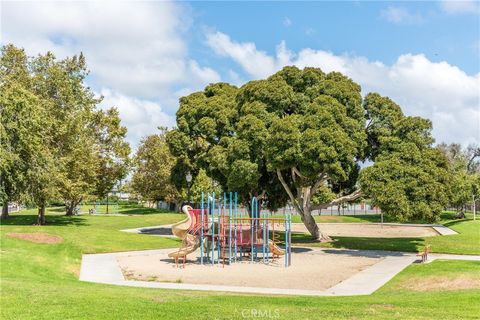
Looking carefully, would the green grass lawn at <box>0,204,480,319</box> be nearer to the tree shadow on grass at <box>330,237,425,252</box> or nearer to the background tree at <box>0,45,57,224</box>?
the tree shadow on grass at <box>330,237,425,252</box>

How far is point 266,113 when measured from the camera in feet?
91.6

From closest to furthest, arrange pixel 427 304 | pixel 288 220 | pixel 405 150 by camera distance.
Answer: pixel 427 304
pixel 288 220
pixel 405 150

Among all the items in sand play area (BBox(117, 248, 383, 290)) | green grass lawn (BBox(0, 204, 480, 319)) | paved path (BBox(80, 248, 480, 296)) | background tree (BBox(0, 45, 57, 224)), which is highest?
background tree (BBox(0, 45, 57, 224))

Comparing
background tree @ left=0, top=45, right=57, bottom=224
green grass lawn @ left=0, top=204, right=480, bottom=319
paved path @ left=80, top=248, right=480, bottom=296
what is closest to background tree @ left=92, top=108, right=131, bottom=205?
background tree @ left=0, top=45, right=57, bottom=224

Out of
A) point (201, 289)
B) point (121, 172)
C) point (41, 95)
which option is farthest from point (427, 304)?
point (121, 172)

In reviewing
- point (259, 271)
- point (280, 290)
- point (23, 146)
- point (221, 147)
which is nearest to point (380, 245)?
point (221, 147)

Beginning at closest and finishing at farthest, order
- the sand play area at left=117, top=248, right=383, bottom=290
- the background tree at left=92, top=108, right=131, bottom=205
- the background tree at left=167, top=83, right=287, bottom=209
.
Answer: the sand play area at left=117, top=248, right=383, bottom=290 < the background tree at left=167, top=83, right=287, bottom=209 < the background tree at left=92, top=108, right=131, bottom=205

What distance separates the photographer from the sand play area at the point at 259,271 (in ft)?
55.7

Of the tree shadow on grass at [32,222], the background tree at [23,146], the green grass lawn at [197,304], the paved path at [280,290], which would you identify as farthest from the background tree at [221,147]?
the green grass lawn at [197,304]

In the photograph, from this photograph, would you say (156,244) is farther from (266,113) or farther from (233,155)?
(266,113)

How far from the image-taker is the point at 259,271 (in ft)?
65.7

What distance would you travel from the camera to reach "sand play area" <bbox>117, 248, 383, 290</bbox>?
1697 centimetres

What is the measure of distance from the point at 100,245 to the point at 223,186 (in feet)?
32.4

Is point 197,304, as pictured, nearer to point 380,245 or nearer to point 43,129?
point 380,245
